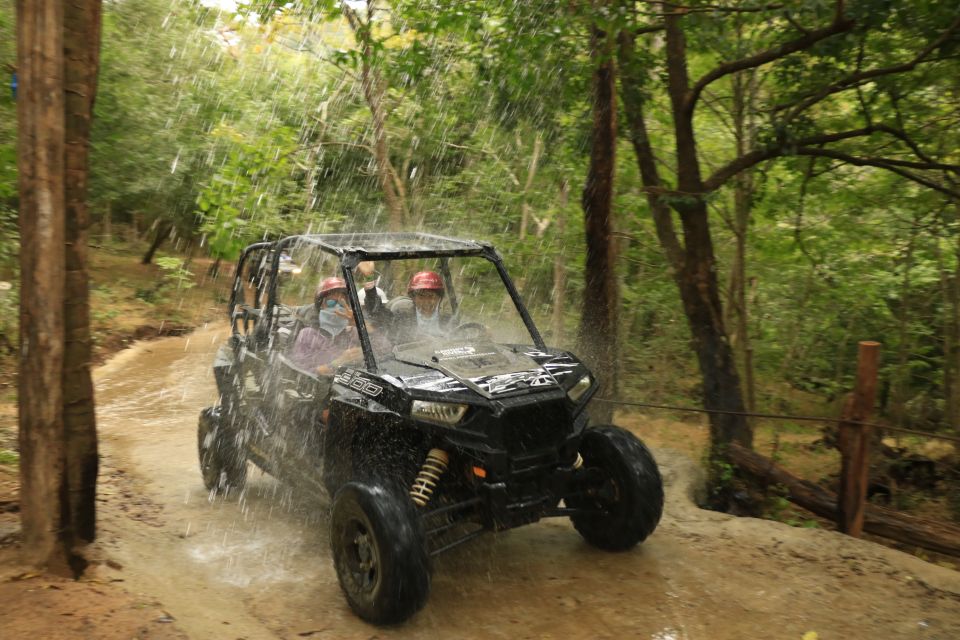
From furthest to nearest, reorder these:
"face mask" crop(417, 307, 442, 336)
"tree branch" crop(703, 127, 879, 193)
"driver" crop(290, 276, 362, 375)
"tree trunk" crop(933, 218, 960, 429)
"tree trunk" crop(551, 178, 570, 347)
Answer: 1. "tree trunk" crop(551, 178, 570, 347)
2. "tree trunk" crop(933, 218, 960, 429)
3. "tree branch" crop(703, 127, 879, 193)
4. "face mask" crop(417, 307, 442, 336)
5. "driver" crop(290, 276, 362, 375)

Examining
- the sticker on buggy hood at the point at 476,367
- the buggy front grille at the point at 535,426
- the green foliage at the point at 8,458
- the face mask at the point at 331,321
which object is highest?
the face mask at the point at 331,321

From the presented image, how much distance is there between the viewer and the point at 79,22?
14.9 ft

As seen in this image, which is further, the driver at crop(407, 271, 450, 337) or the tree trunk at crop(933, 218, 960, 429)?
the tree trunk at crop(933, 218, 960, 429)

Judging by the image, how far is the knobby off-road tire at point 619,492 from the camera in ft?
17.1

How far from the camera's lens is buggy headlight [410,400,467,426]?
4.49 m

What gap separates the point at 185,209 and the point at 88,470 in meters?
19.6

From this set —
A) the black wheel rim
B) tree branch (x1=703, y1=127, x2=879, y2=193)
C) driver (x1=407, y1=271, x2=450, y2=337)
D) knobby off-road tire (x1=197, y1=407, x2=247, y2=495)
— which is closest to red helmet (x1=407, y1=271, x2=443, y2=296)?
driver (x1=407, y1=271, x2=450, y2=337)

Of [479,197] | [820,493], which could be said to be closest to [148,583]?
[820,493]

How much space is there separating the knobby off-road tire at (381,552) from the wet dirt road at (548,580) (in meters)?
0.21

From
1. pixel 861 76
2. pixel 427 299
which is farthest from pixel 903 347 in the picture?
pixel 427 299

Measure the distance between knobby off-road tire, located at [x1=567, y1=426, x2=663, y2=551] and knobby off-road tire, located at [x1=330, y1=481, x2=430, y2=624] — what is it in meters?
1.48

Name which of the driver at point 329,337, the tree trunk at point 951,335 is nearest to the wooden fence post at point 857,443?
the driver at point 329,337

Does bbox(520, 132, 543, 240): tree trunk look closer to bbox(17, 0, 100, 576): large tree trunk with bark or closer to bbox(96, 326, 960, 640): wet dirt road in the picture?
bbox(96, 326, 960, 640): wet dirt road

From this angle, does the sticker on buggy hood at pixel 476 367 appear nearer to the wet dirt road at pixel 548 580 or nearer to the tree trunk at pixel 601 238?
the wet dirt road at pixel 548 580
